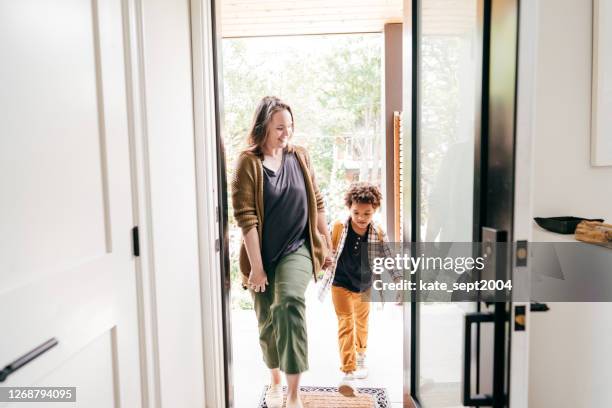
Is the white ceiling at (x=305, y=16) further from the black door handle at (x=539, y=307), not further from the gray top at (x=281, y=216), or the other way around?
the black door handle at (x=539, y=307)

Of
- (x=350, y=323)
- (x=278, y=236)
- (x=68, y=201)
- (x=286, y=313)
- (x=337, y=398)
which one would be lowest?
(x=337, y=398)

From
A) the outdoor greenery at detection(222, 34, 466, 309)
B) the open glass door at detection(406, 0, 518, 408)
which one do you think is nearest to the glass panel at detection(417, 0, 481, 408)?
the open glass door at detection(406, 0, 518, 408)

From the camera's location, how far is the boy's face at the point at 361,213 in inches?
101

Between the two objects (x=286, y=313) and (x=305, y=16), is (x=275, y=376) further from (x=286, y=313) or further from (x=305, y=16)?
(x=305, y=16)

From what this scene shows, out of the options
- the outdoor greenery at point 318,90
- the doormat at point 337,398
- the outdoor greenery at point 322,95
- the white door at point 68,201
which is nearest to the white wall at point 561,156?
the doormat at point 337,398

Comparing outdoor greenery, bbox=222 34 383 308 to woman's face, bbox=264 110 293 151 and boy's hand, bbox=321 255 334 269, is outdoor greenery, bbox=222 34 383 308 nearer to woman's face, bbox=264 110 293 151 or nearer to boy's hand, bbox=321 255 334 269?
boy's hand, bbox=321 255 334 269

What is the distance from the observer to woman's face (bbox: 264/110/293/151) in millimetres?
2311

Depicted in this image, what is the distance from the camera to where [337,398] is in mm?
2367

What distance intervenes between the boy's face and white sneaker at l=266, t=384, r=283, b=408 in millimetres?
1024

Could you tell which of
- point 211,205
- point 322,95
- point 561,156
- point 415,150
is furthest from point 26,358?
point 322,95

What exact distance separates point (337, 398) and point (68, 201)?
1892 mm

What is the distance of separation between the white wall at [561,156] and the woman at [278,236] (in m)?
1.03

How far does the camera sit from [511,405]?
965 millimetres

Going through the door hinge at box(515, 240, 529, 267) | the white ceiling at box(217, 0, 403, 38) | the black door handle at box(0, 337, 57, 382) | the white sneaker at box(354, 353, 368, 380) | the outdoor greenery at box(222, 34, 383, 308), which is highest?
the white ceiling at box(217, 0, 403, 38)
